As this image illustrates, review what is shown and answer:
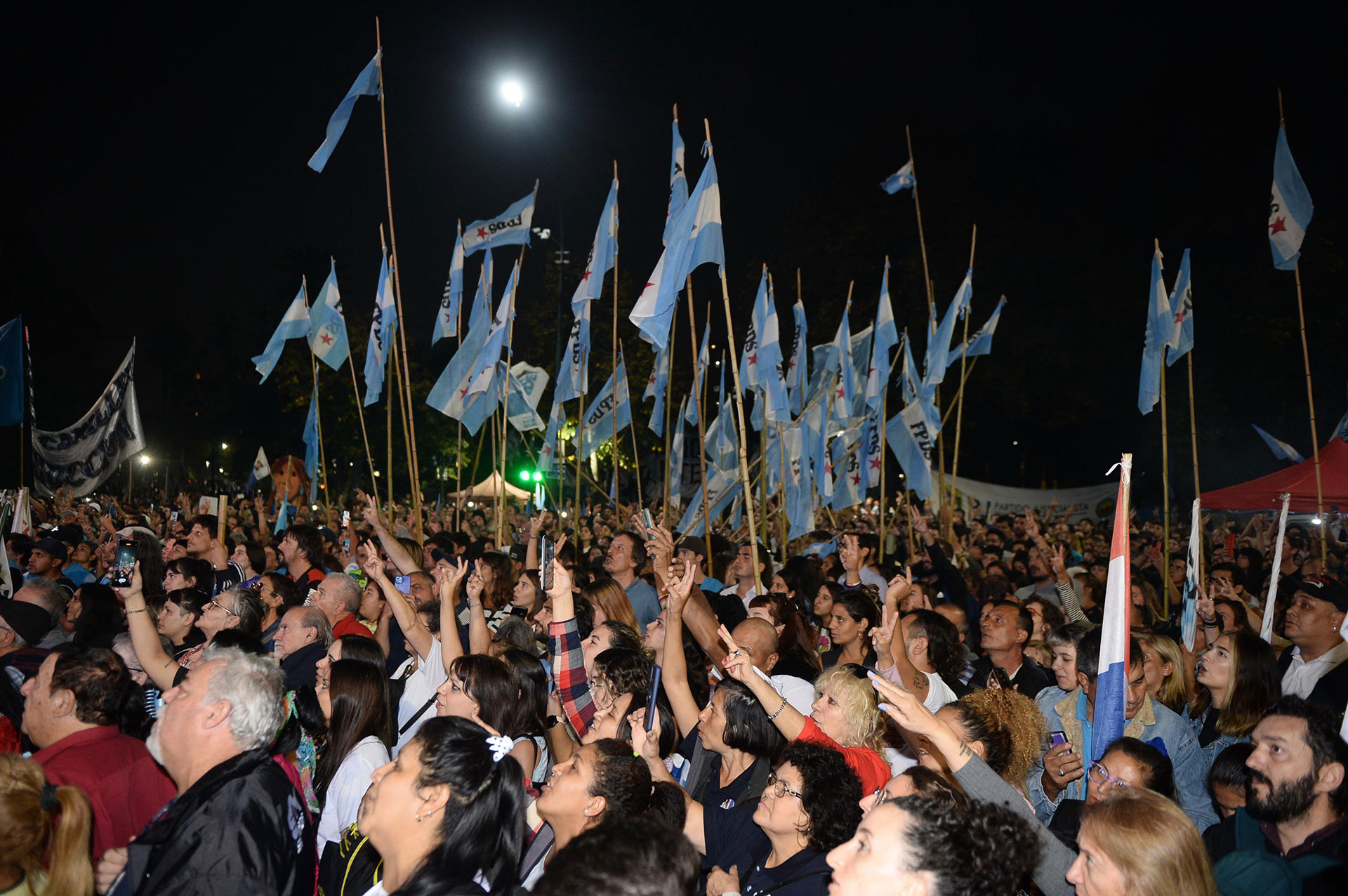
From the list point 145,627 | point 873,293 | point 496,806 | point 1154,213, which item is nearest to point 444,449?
point 873,293

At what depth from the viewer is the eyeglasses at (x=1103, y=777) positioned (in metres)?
3.78

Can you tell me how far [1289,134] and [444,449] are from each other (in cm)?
3054

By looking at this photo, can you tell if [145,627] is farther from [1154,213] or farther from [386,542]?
[1154,213]

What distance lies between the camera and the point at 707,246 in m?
8.86

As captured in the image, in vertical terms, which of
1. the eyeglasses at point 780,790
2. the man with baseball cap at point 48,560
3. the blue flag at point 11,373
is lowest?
the eyeglasses at point 780,790

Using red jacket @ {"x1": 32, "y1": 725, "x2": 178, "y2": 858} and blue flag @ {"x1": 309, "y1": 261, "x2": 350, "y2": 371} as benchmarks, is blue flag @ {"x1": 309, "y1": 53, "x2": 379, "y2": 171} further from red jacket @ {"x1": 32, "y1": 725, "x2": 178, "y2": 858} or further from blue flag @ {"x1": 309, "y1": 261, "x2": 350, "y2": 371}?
red jacket @ {"x1": 32, "y1": 725, "x2": 178, "y2": 858}

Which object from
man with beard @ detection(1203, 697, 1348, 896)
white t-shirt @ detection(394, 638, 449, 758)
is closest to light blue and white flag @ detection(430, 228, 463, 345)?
white t-shirt @ detection(394, 638, 449, 758)

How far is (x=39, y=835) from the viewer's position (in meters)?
3.19

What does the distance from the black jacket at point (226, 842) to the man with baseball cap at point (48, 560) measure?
7.22 m

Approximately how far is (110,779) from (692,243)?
6443mm

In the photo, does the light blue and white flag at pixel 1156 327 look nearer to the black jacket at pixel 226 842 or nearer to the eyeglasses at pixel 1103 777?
the eyeglasses at pixel 1103 777

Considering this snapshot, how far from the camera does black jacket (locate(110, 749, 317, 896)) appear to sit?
2.99 meters

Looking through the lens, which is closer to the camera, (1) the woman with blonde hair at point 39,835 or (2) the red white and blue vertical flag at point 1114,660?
(1) the woman with blonde hair at point 39,835

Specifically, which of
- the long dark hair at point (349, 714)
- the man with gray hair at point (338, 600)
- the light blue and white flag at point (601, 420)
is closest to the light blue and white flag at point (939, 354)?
the light blue and white flag at point (601, 420)
